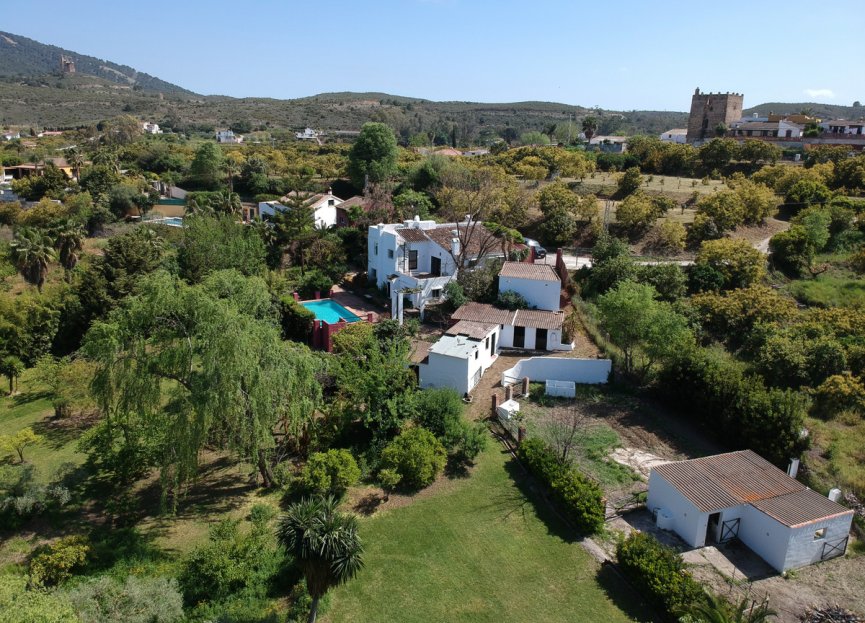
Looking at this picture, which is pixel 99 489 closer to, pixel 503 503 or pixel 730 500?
pixel 503 503

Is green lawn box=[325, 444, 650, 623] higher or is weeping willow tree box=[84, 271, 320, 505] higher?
weeping willow tree box=[84, 271, 320, 505]

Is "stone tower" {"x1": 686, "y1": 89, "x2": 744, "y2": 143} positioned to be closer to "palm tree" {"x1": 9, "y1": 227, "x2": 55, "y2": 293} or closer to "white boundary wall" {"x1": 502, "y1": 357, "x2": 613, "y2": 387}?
"white boundary wall" {"x1": 502, "y1": 357, "x2": 613, "y2": 387}

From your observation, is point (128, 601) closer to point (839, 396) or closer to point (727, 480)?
point (727, 480)

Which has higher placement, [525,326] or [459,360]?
[525,326]

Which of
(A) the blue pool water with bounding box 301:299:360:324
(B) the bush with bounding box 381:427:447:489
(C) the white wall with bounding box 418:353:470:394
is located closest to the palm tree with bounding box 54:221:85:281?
(A) the blue pool water with bounding box 301:299:360:324

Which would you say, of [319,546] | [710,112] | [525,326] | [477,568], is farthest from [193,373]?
[710,112]

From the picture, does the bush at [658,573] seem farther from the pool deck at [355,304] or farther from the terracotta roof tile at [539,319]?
the pool deck at [355,304]
